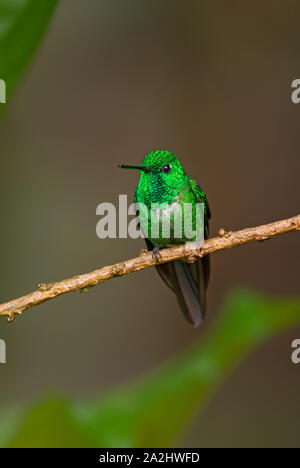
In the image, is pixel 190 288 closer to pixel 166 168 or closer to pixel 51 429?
pixel 166 168

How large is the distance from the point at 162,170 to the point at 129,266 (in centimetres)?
45

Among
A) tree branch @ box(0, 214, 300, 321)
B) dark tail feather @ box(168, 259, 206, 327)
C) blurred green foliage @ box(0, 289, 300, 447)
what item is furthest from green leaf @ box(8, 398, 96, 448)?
dark tail feather @ box(168, 259, 206, 327)

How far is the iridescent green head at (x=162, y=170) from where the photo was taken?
1.58m

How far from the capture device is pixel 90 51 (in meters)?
3.27

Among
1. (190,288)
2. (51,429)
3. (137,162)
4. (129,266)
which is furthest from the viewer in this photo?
(137,162)

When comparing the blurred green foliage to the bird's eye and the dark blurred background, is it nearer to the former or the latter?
the bird's eye

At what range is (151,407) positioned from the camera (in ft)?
2.31

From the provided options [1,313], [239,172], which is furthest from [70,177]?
[1,313]

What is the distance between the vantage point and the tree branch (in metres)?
1.12

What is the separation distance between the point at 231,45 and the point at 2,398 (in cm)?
246

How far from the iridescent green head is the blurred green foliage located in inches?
34.4

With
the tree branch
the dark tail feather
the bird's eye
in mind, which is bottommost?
the tree branch

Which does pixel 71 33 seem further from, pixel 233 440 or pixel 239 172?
pixel 233 440

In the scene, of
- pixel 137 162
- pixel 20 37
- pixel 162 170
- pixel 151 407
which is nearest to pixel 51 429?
pixel 151 407
